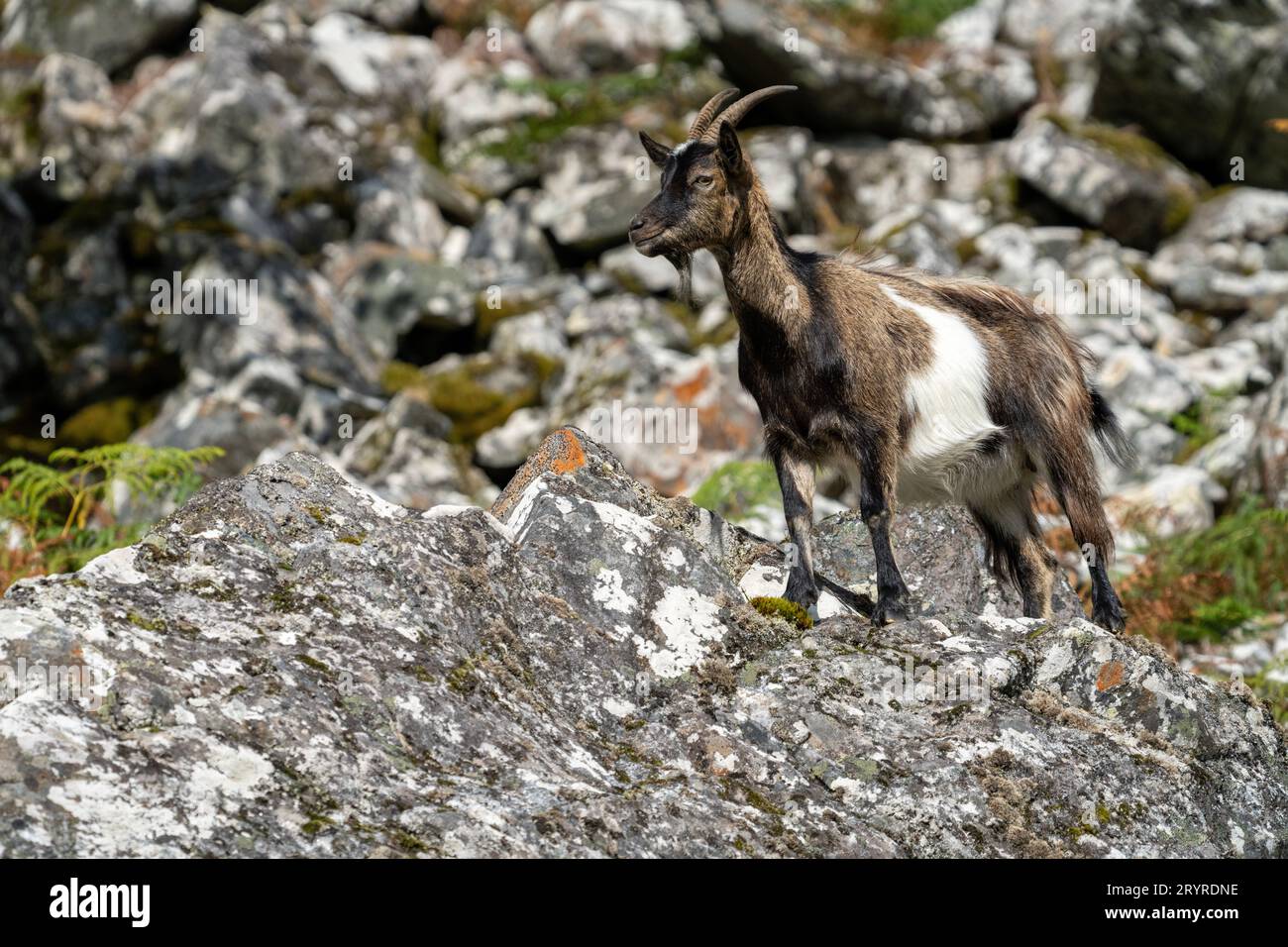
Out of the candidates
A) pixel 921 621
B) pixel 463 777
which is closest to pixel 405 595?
pixel 463 777

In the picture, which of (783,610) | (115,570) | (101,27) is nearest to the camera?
(115,570)

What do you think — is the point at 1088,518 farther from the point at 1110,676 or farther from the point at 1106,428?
the point at 1110,676

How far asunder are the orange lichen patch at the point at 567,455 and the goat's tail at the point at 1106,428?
11.7 ft

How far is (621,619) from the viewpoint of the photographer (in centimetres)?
650

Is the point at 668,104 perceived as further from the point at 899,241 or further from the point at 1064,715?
the point at 1064,715

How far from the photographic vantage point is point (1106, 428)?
30.4 ft

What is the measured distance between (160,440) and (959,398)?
1144 cm

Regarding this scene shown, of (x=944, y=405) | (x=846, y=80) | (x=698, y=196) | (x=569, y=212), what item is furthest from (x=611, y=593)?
(x=846, y=80)

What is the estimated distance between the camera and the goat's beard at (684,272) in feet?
26.7

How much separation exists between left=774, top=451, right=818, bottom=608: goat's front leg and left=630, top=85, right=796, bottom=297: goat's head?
135 centimetres

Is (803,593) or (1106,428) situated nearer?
(803,593)

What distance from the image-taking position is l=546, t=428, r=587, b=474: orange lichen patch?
7.48m

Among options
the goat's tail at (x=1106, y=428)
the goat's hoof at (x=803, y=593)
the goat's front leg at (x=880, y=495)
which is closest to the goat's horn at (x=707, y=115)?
the goat's front leg at (x=880, y=495)

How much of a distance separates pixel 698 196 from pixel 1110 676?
3.45 meters
